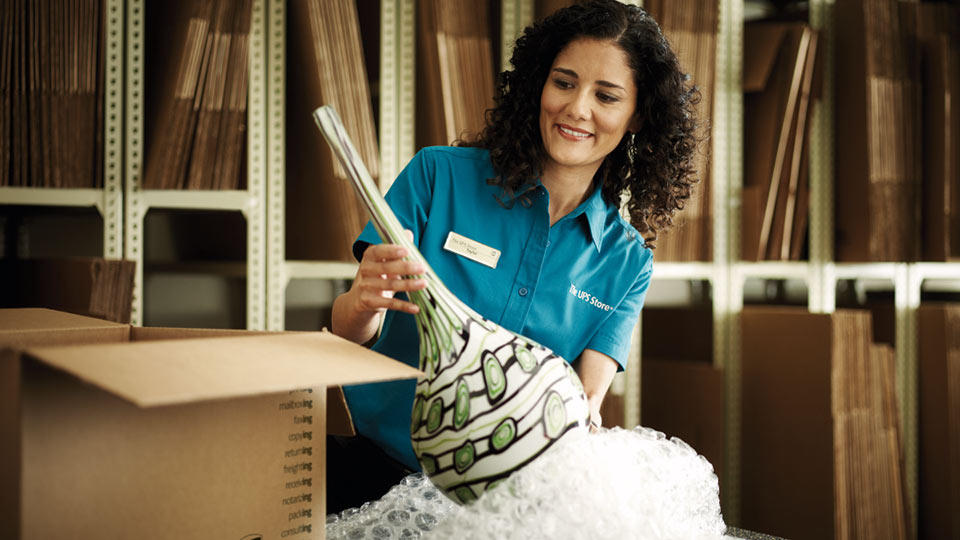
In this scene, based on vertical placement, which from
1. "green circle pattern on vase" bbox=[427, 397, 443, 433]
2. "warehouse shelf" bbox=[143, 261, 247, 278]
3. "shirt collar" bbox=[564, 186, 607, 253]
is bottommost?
"green circle pattern on vase" bbox=[427, 397, 443, 433]

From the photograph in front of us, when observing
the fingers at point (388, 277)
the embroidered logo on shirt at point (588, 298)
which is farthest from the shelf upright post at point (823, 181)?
the fingers at point (388, 277)

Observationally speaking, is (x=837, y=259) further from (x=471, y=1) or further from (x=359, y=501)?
(x=359, y=501)

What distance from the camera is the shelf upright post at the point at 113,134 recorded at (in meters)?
1.89

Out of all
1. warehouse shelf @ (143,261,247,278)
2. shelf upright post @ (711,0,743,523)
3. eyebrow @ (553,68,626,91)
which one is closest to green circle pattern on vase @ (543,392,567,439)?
eyebrow @ (553,68,626,91)

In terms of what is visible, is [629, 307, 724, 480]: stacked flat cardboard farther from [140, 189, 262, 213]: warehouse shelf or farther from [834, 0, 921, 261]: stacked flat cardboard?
[140, 189, 262, 213]: warehouse shelf

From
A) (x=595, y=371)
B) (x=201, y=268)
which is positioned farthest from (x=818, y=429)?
(x=201, y=268)

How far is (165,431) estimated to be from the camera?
667mm

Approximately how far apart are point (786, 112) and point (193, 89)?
1868 mm

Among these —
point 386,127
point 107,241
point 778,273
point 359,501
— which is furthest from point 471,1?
point 359,501

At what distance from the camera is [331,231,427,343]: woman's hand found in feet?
2.69

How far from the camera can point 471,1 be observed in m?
2.24

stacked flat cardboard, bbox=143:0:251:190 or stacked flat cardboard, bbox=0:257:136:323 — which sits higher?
stacked flat cardboard, bbox=143:0:251:190

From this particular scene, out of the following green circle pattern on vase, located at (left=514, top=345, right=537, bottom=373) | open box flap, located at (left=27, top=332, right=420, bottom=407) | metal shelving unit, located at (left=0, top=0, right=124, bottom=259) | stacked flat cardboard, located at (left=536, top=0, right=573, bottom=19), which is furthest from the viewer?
stacked flat cardboard, located at (left=536, top=0, right=573, bottom=19)

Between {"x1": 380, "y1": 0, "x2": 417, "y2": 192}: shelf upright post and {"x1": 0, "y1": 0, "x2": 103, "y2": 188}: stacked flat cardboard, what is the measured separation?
2.44 feet
